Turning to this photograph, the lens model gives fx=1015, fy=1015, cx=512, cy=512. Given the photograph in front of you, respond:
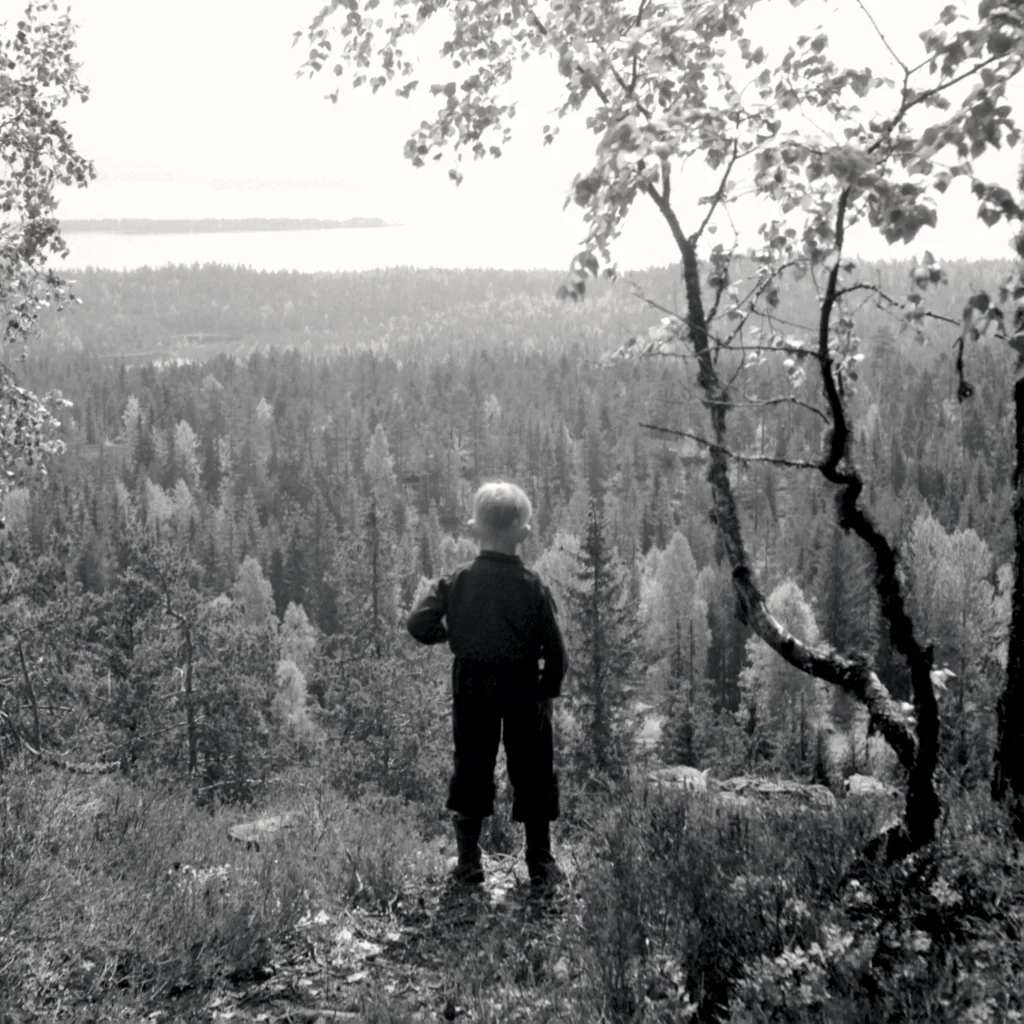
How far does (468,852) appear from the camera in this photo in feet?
15.3

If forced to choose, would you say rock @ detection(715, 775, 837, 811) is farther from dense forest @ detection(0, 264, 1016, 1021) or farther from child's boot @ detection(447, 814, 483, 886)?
child's boot @ detection(447, 814, 483, 886)

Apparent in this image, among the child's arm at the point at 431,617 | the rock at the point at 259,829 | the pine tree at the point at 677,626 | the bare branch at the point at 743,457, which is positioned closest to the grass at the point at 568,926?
the rock at the point at 259,829

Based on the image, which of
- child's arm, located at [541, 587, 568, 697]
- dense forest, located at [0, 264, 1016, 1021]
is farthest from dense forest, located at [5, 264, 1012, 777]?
child's arm, located at [541, 587, 568, 697]

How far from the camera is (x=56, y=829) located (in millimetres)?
4535

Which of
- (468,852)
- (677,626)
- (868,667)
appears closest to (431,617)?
(468,852)

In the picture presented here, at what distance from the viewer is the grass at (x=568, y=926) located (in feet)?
9.28

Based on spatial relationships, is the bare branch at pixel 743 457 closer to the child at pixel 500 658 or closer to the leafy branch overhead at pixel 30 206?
the child at pixel 500 658

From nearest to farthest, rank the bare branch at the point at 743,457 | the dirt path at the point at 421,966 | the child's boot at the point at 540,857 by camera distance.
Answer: the dirt path at the point at 421,966 < the bare branch at the point at 743,457 < the child's boot at the point at 540,857

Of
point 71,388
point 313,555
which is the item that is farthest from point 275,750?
point 71,388

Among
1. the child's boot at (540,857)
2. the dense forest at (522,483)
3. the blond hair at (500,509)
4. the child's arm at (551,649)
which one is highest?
the blond hair at (500,509)

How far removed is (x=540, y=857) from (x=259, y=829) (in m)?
2.61

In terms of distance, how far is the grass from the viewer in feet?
9.28

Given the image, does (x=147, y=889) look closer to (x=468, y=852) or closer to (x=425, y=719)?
(x=468, y=852)

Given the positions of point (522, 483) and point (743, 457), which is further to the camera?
point (522, 483)
